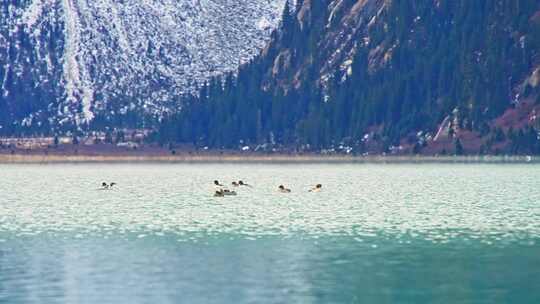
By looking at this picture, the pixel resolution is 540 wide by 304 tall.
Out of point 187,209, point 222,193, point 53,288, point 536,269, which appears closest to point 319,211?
point 187,209

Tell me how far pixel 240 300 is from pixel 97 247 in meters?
27.3

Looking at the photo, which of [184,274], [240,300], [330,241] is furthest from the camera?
[330,241]

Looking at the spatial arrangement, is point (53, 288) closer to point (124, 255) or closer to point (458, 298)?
point (124, 255)

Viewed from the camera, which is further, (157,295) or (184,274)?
(184,274)

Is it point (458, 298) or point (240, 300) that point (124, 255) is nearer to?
point (240, 300)

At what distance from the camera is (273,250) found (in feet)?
299

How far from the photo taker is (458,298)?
6950 cm

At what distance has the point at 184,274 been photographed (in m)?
78.8

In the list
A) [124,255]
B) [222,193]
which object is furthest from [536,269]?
[222,193]

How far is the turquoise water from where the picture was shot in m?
71.9

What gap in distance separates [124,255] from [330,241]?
1676cm

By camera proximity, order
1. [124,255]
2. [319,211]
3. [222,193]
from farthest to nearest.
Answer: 1. [222,193]
2. [319,211]
3. [124,255]

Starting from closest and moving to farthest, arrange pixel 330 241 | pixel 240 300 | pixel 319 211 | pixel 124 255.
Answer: pixel 240 300, pixel 124 255, pixel 330 241, pixel 319 211

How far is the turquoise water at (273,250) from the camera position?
71.9 m
